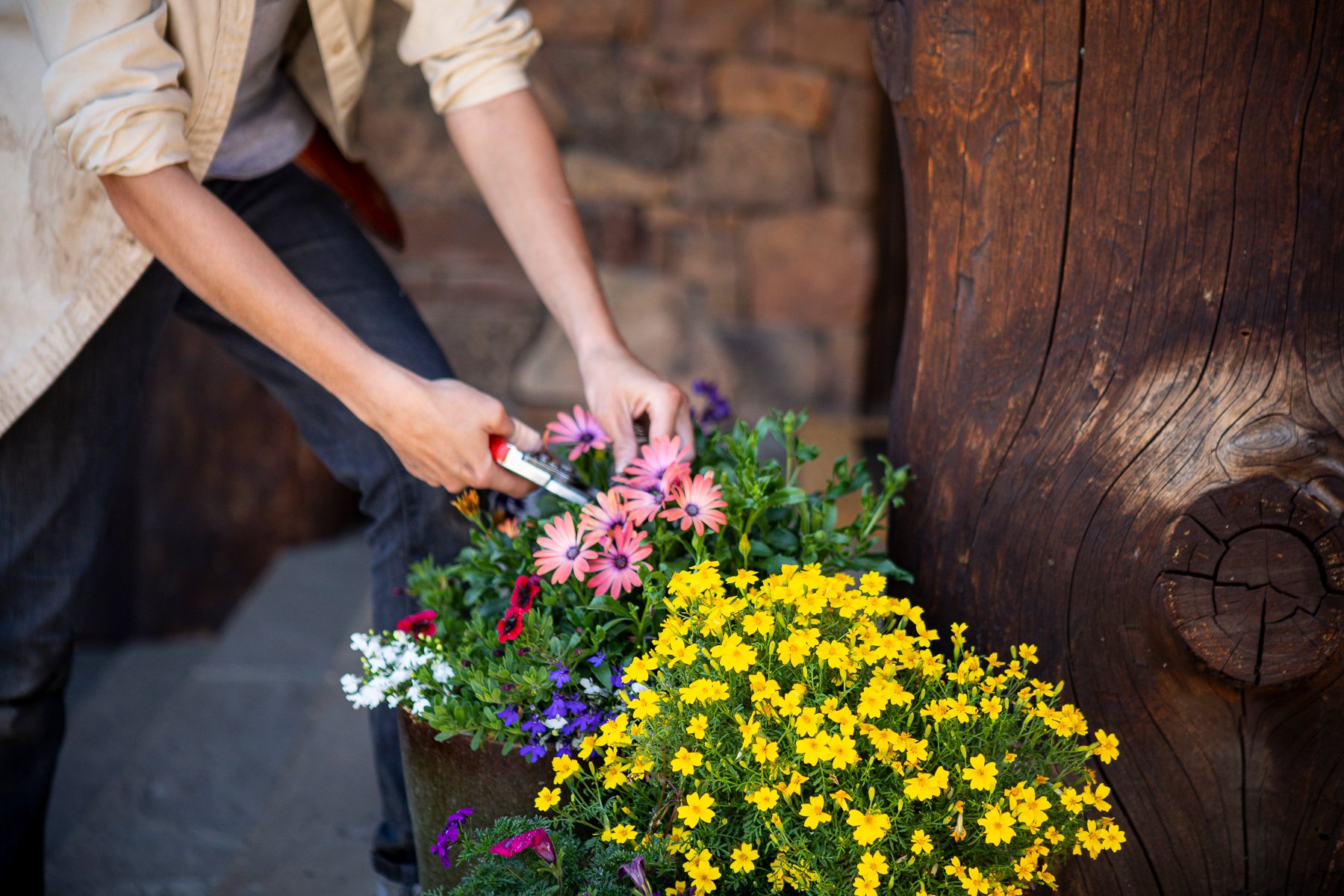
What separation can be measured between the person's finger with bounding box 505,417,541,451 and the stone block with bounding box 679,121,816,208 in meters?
2.07

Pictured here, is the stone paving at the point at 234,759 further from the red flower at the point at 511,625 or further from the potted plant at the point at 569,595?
the red flower at the point at 511,625

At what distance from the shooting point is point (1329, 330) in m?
1.21

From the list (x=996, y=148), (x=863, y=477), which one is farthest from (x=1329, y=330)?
(x=863, y=477)

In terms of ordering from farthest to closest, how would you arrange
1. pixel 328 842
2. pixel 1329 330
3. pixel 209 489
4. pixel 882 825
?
pixel 209 489 < pixel 328 842 < pixel 1329 330 < pixel 882 825

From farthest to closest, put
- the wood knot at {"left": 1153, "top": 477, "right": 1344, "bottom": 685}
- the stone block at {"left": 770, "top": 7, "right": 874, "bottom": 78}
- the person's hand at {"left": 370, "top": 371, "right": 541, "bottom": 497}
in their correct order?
the stone block at {"left": 770, "top": 7, "right": 874, "bottom": 78}, the person's hand at {"left": 370, "top": 371, "right": 541, "bottom": 497}, the wood knot at {"left": 1153, "top": 477, "right": 1344, "bottom": 685}

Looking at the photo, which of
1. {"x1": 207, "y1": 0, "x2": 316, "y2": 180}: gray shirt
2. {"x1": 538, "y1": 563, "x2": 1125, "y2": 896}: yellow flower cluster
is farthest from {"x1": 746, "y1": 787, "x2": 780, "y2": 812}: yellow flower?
{"x1": 207, "y1": 0, "x2": 316, "y2": 180}: gray shirt

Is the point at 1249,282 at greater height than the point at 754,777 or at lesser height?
greater

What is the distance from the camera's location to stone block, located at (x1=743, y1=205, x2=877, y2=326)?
3.28m

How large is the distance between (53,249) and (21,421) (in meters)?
0.25

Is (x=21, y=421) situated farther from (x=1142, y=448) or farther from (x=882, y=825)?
(x=1142, y=448)

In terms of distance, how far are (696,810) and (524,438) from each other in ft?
1.69

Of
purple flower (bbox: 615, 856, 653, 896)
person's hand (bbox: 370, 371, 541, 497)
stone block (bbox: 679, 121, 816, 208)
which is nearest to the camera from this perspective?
purple flower (bbox: 615, 856, 653, 896)

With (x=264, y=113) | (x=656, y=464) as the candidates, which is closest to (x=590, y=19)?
(x=264, y=113)

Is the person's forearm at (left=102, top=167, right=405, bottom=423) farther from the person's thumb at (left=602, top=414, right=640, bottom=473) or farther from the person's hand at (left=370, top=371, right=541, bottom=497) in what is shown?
the person's thumb at (left=602, top=414, right=640, bottom=473)
